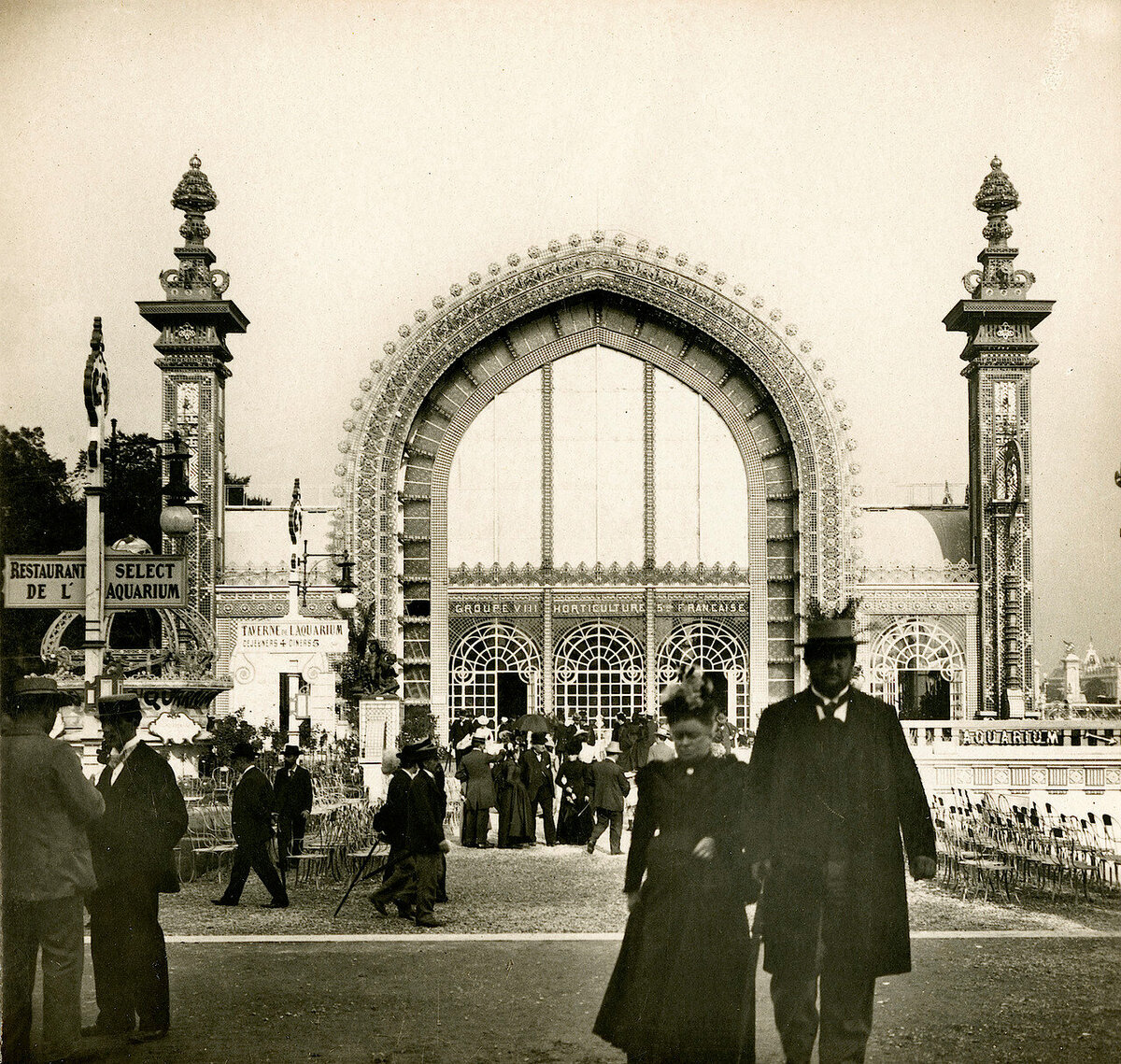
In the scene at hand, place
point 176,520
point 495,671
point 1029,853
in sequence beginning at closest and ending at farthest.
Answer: point 176,520
point 1029,853
point 495,671

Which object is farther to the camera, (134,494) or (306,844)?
(134,494)

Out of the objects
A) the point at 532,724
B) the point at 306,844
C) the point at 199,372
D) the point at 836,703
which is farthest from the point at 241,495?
the point at 836,703

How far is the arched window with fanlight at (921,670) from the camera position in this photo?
34625mm

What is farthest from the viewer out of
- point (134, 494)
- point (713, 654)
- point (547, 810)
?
point (713, 654)

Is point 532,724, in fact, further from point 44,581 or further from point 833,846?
point 833,846

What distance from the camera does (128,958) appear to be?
9.10m

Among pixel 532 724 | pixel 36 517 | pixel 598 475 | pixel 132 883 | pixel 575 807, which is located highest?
pixel 598 475

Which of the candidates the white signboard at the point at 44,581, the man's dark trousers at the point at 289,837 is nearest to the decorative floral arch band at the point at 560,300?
the man's dark trousers at the point at 289,837

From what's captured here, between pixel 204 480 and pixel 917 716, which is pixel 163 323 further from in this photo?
pixel 917 716

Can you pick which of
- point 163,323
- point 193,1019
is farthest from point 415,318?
point 193,1019

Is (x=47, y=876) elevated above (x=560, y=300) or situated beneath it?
situated beneath

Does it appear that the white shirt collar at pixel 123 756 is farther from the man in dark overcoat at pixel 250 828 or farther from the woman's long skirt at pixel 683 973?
the man in dark overcoat at pixel 250 828

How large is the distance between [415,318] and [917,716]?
15.4 metres

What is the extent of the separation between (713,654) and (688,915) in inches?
1147
